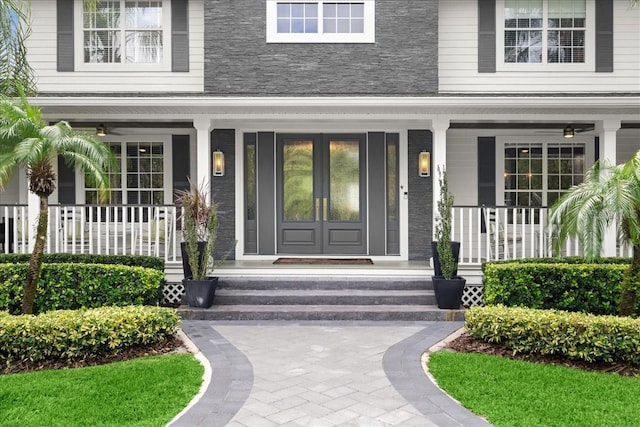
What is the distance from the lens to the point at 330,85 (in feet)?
31.8

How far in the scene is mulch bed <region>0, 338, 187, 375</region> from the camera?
5.18 m

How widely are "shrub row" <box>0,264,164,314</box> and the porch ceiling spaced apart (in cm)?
271

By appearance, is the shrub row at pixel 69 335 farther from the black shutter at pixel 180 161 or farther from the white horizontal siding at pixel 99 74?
the white horizontal siding at pixel 99 74

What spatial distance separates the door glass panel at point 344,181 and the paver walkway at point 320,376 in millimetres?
3461

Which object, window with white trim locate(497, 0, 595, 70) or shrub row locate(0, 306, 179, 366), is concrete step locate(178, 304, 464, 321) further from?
window with white trim locate(497, 0, 595, 70)

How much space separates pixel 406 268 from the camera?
28.4ft

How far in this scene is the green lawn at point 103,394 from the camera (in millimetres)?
3943

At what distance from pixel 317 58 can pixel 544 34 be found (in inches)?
178

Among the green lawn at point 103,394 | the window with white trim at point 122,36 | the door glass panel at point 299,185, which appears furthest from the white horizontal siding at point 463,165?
the green lawn at point 103,394

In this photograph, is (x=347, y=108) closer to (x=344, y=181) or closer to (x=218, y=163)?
(x=344, y=181)

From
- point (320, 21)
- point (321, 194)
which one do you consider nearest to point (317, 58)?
point (320, 21)

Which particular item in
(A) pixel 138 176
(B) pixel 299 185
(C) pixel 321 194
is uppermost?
(A) pixel 138 176

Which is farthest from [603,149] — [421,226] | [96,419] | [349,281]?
[96,419]

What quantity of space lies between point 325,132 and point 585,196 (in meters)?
5.51
